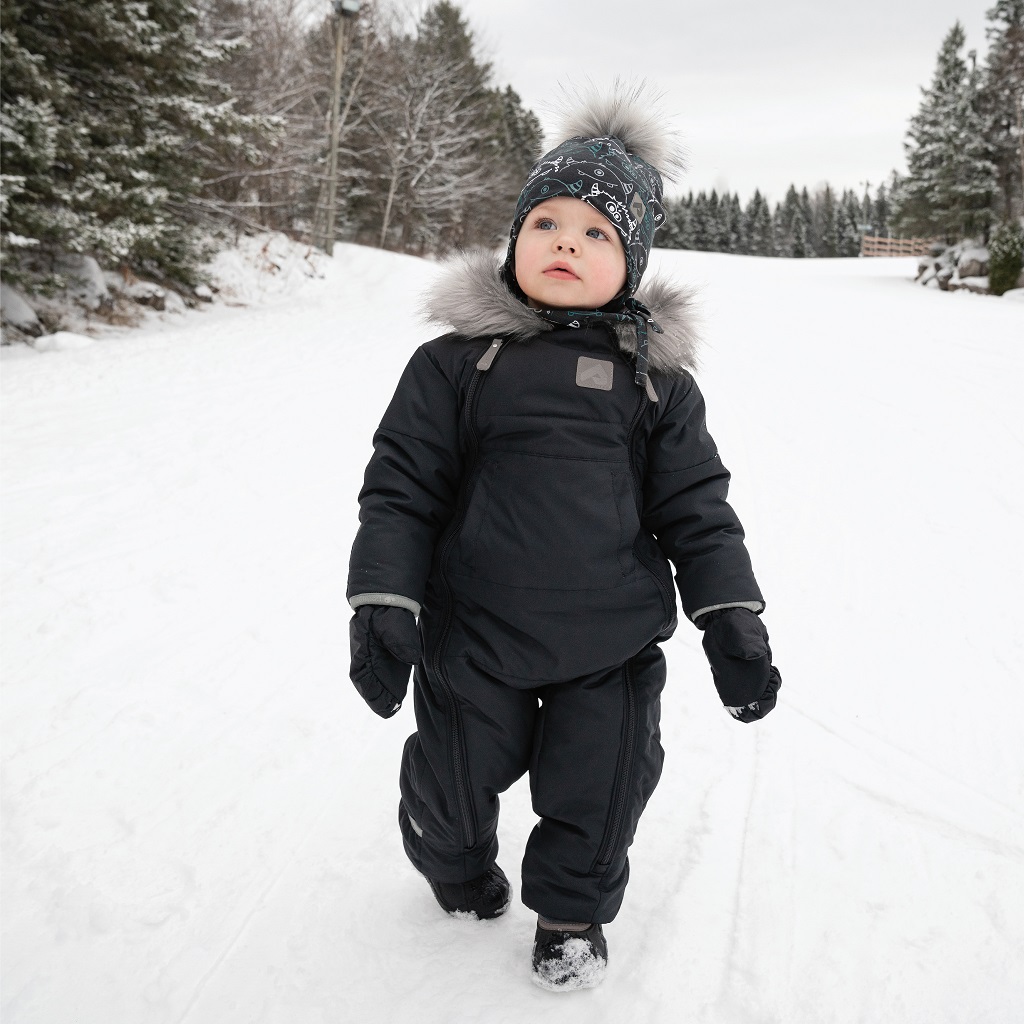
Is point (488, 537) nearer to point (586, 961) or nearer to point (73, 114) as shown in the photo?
point (586, 961)

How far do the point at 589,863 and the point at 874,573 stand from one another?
252cm

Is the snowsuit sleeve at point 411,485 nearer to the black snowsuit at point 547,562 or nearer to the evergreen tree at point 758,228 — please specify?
the black snowsuit at point 547,562

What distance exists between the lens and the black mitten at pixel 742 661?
4.77ft

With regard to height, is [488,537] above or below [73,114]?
below

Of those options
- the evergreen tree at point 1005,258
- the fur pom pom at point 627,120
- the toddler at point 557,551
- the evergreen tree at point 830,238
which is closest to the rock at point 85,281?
the fur pom pom at point 627,120

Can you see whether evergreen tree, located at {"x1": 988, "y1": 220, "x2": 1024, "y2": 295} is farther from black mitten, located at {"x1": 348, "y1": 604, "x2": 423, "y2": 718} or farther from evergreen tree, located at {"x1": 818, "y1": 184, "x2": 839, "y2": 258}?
evergreen tree, located at {"x1": 818, "y1": 184, "x2": 839, "y2": 258}

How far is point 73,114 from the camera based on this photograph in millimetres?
7523

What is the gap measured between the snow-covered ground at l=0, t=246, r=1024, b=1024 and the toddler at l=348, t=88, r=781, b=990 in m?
0.33

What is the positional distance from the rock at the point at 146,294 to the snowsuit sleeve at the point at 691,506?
9664 millimetres

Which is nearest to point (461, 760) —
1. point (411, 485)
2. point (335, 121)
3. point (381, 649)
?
point (381, 649)

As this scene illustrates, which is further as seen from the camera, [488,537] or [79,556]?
[79,556]

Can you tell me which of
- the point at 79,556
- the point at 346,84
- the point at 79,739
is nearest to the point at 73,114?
the point at 79,556

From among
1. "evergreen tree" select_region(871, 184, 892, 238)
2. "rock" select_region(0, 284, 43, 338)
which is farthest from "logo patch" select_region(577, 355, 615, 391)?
"evergreen tree" select_region(871, 184, 892, 238)

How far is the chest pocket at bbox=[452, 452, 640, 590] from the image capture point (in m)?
1.49
